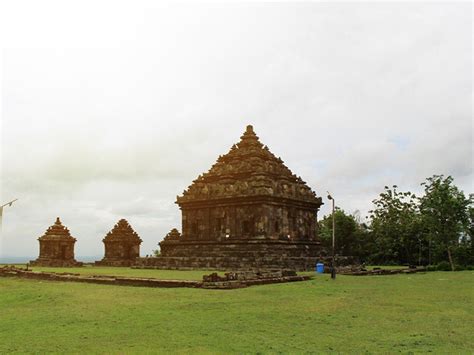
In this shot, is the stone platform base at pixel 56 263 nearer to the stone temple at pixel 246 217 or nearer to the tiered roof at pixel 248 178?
the stone temple at pixel 246 217

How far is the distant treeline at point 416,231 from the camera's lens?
137 ft

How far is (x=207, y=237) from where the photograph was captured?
148 ft

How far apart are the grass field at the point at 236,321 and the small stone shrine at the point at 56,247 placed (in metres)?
32.0

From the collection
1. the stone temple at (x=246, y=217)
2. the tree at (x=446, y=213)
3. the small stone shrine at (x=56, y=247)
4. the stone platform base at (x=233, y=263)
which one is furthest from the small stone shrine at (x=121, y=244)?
the tree at (x=446, y=213)

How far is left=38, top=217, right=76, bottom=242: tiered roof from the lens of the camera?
52.3m

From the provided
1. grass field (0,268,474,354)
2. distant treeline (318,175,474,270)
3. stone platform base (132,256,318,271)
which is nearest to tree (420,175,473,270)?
distant treeline (318,175,474,270)

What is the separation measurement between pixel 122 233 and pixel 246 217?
63.3 ft

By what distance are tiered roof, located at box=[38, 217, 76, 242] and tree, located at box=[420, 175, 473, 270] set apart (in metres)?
37.5

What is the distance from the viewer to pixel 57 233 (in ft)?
174

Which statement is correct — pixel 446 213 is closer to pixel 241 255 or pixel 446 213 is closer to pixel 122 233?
pixel 241 255

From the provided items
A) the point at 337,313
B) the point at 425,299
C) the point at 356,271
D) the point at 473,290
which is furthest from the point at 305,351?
the point at 356,271

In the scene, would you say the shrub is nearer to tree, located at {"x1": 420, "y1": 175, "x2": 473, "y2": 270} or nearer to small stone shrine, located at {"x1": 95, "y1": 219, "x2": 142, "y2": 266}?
tree, located at {"x1": 420, "y1": 175, "x2": 473, "y2": 270}

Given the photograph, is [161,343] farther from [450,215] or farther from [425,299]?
[450,215]

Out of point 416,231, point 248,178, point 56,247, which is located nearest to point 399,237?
point 416,231
